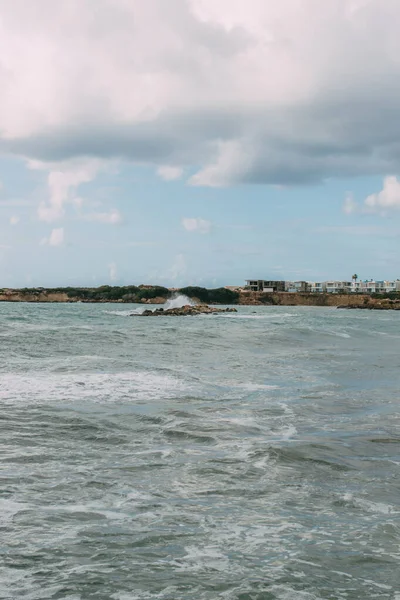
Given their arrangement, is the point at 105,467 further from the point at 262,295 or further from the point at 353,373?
the point at 262,295

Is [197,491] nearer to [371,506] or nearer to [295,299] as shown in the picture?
[371,506]

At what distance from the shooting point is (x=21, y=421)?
10328 millimetres

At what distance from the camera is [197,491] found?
664cm

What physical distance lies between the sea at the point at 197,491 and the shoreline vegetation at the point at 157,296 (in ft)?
478

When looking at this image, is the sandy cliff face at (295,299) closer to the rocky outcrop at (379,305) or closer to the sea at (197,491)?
the rocky outcrop at (379,305)

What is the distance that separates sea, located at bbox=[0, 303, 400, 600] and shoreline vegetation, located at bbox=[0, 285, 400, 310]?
478 ft

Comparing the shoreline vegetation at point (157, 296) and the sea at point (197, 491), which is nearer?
the sea at point (197, 491)

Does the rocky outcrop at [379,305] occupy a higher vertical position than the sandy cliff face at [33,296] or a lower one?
lower

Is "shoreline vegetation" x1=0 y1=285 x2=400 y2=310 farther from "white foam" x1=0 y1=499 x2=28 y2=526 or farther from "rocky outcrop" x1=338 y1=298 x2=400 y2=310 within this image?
"white foam" x1=0 y1=499 x2=28 y2=526

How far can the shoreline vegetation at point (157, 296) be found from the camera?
16200cm

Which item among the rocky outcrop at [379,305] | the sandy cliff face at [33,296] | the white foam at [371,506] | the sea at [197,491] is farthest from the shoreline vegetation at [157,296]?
the white foam at [371,506]

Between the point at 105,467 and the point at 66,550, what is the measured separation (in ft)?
8.58

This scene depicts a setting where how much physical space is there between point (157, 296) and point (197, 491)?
507 feet

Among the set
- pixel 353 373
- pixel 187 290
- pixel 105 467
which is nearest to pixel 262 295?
pixel 187 290
